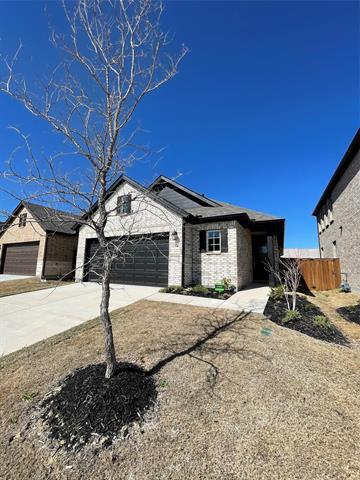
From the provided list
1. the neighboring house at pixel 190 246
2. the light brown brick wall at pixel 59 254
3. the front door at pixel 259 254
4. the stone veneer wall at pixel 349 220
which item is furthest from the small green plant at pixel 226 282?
the light brown brick wall at pixel 59 254

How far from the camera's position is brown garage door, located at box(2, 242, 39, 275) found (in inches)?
642

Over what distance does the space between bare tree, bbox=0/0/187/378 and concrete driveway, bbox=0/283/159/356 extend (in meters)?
1.53

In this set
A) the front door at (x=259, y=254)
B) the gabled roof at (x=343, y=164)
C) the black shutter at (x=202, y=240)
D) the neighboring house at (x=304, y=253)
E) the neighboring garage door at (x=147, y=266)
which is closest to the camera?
the gabled roof at (x=343, y=164)

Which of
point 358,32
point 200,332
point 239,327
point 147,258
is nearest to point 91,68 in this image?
point 200,332

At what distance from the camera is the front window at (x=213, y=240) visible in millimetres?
10797

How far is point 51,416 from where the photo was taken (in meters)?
2.46

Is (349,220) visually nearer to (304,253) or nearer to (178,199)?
(178,199)

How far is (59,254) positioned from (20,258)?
13.5 ft

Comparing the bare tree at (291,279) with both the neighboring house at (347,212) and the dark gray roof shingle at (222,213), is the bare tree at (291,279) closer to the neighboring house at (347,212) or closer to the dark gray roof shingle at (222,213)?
the dark gray roof shingle at (222,213)

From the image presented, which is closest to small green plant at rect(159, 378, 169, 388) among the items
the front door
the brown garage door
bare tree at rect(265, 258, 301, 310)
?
bare tree at rect(265, 258, 301, 310)

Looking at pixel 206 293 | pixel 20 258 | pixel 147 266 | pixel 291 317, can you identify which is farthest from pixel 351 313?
Result: pixel 20 258

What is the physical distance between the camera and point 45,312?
664 cm

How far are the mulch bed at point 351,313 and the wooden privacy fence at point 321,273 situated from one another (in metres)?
4.91

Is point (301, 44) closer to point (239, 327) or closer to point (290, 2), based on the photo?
point (290, 2)
